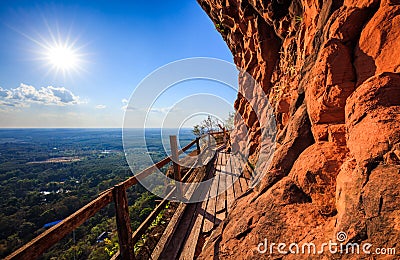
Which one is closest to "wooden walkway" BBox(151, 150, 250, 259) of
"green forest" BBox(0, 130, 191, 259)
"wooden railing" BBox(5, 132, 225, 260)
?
"wooden railing" BBox(5, 132, 225, 260)

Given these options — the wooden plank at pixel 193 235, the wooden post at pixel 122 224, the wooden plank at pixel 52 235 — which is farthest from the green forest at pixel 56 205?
the wooden plank at pixel 52 235

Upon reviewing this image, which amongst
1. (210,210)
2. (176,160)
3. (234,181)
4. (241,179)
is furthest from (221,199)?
(176,160)

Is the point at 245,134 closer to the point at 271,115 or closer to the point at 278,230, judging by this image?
the point at 271,115

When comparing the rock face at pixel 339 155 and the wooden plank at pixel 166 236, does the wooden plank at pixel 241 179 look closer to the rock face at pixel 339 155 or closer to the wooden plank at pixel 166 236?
the wooden plank at pixel 166 236

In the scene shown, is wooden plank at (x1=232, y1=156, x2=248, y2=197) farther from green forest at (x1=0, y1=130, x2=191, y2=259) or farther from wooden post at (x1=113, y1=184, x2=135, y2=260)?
green forest at (x1=0, y1=130, x2=191, y2=259)

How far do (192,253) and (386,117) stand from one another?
132 inches

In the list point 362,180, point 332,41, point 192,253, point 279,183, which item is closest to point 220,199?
point 192,253

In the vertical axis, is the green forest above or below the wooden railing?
below

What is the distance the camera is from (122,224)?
8.63ft

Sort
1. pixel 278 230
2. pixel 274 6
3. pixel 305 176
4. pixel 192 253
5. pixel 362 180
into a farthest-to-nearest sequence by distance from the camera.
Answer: pixel 274 6 → pixel 192 253 → pixel 305 176 → pixel 278 230 → pixel 362 180

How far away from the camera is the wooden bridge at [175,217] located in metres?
1.67

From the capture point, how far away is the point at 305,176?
7.54ft

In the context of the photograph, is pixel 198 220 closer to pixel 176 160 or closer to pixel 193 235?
pixel 193 235

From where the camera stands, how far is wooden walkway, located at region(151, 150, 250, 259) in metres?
3.34
